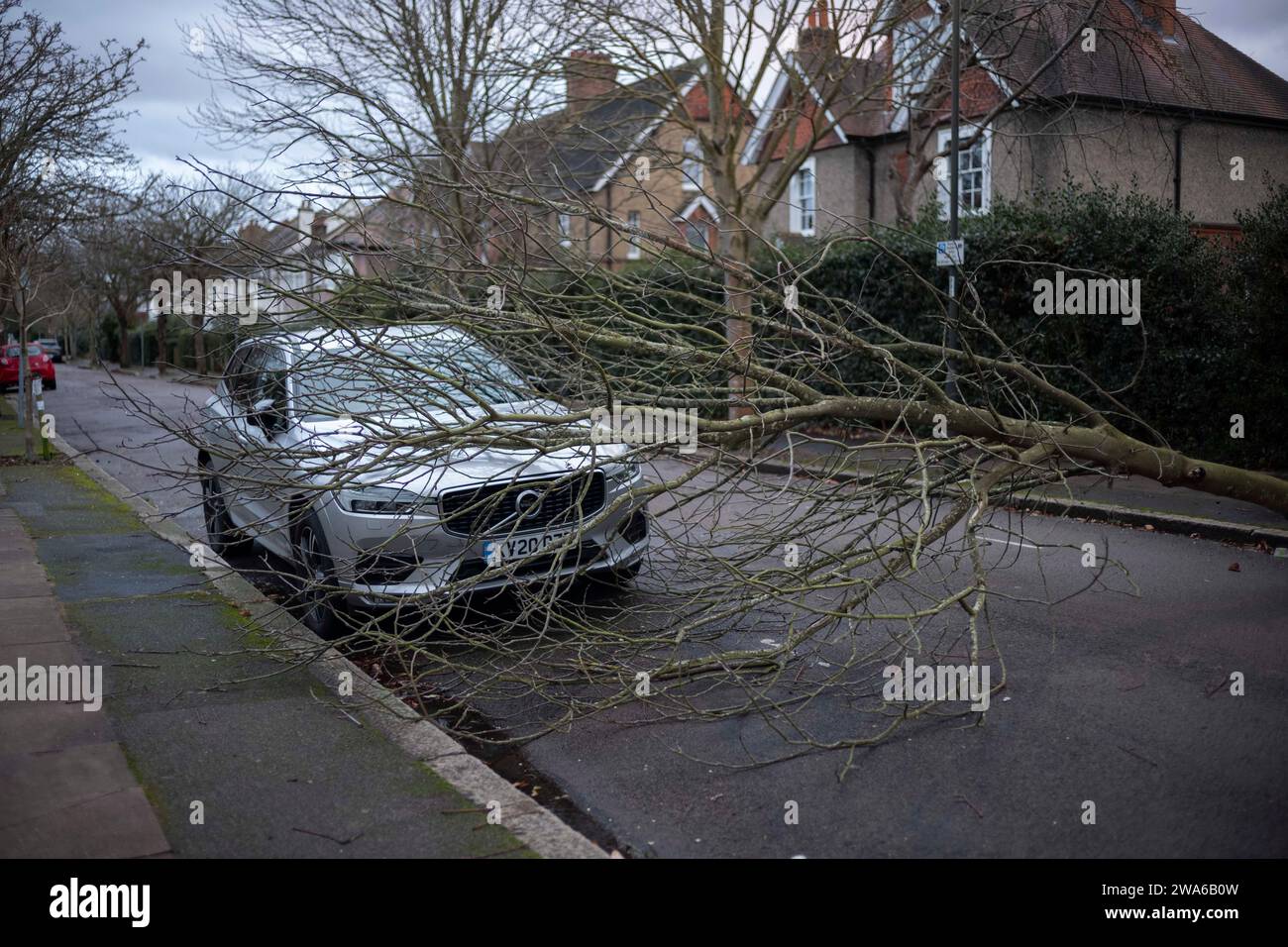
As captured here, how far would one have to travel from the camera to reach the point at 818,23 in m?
17.8

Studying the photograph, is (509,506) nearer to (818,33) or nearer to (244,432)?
(244,432)

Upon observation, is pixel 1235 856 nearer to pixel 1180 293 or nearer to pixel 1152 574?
pixel 1152 574

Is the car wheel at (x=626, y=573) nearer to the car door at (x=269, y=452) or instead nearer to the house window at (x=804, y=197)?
the car door at (x=269, y=452)

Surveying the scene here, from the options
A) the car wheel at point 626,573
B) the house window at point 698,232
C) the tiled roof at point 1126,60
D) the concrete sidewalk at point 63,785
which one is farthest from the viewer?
the tiled roof at point 1126,60

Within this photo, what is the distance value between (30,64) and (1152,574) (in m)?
15.4

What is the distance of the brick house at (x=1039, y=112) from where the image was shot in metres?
14.0

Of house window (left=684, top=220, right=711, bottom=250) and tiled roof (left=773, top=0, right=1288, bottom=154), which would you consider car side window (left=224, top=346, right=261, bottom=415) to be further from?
tiled roof (left=773, top=0, right=1288, bottom=154)

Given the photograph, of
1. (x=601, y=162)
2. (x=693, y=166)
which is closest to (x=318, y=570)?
(x=601, y=162)

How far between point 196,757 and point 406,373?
2.28 m

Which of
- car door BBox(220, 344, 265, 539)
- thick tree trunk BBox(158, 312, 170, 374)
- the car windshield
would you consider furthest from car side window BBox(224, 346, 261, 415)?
thick tree trunk BBox(158, 312, 170, 374)

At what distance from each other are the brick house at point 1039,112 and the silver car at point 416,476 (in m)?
4.37

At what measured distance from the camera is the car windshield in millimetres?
5750

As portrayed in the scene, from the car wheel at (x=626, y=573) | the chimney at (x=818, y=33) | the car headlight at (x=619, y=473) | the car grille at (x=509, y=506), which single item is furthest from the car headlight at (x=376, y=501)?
the chimney at (x=818, y=33)

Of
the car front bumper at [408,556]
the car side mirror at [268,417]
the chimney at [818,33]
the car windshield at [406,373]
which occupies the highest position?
the chimney at [818,33]
